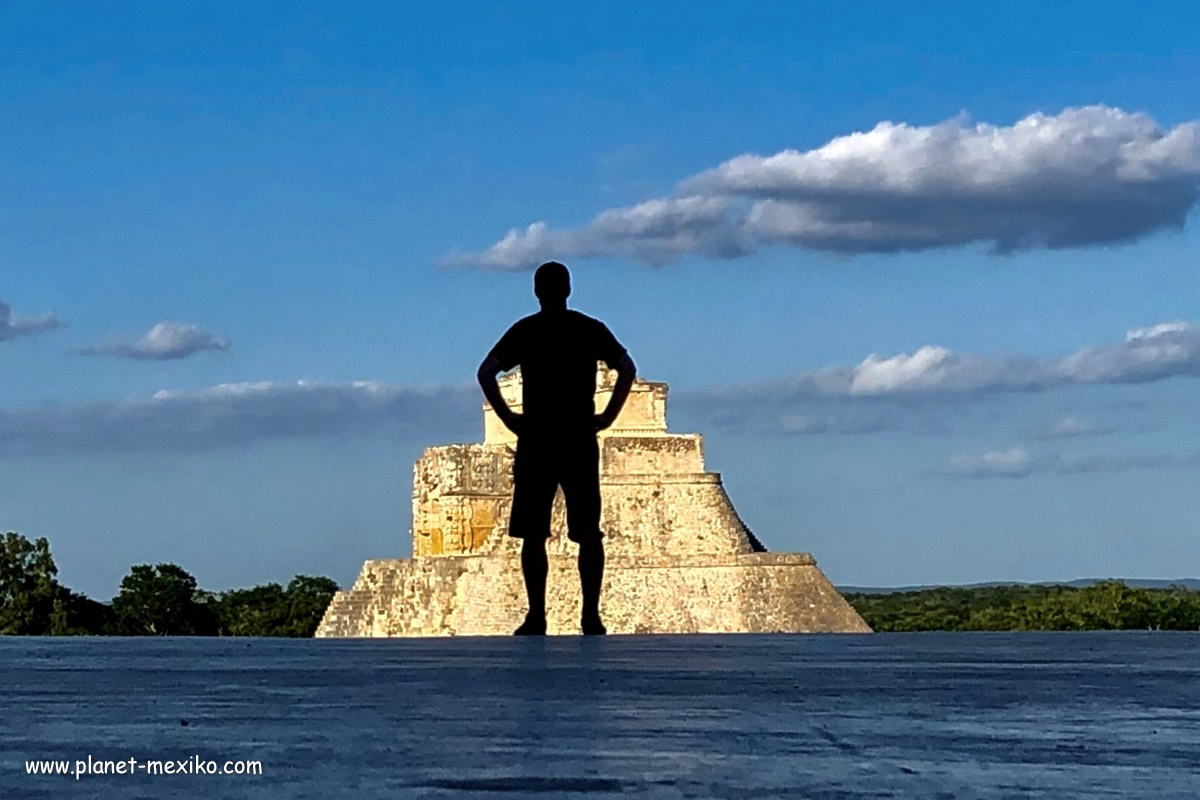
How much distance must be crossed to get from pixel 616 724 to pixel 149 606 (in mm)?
51983

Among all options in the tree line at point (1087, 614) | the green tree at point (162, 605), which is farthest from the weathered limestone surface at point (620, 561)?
the green tree at point (162, 605)

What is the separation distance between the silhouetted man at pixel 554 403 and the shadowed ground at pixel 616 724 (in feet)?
5.64

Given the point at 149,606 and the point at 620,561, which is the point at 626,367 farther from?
the point at 149,606

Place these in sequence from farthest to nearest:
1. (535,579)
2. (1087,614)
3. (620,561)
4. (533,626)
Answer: (1087,614), (620,561), (535,579), (533,626)

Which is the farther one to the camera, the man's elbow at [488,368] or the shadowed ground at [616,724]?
the man's elbow at [488,368]

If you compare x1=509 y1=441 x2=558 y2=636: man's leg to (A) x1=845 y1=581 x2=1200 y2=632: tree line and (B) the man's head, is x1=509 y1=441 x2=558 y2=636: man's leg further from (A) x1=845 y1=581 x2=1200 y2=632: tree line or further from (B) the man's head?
(A) x1=845 y1=581 x2=1200 y2=632: tree line

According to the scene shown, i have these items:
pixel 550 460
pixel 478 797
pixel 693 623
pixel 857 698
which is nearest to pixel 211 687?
pixel 857 698

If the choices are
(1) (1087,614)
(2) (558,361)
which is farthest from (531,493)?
(1) (1087,614)

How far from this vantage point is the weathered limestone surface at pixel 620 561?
37.1m

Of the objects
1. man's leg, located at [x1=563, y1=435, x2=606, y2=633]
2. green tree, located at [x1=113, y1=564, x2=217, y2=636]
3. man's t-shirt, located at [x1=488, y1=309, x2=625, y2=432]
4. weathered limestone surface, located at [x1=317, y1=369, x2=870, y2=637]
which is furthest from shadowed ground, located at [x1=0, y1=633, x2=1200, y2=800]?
green tree, located at [x1=113, y1=564, x2=217, y2=636]

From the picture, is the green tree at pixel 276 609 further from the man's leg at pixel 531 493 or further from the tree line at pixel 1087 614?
the man's leg at pixel 531 493

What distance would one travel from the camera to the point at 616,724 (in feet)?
14.5

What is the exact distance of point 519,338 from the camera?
9.41 m

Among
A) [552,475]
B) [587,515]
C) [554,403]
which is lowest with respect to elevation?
[587,515]
